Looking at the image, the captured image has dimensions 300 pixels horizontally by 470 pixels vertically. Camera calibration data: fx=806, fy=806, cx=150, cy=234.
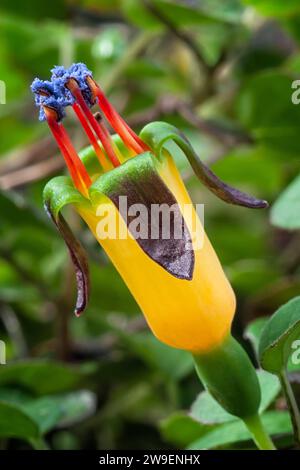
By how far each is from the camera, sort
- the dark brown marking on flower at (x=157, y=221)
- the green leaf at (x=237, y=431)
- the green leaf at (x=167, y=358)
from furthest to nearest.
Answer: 1. the green leaf at (x=167, y=358)
2. the green leaf at (x=237, y=431)
3. the dark brown marking on flower at (x=157, y=221)

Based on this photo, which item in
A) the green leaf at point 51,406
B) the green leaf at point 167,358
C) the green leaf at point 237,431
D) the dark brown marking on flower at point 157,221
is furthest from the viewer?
the green leaf at point 167,358

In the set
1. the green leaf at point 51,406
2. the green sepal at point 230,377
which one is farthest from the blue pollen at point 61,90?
the green leaf at point 51,406

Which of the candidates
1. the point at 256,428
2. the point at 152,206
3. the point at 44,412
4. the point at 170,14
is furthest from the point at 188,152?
the point at 170,14

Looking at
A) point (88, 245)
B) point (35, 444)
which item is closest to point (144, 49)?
point (88, 245)

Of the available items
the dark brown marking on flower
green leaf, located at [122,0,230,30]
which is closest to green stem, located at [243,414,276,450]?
the dark brown marking on flower

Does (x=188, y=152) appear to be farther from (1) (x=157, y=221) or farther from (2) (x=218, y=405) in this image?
(2) (x=218, y=405)

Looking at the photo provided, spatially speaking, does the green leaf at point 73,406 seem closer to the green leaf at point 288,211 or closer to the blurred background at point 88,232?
the blurred background at point 88,232
